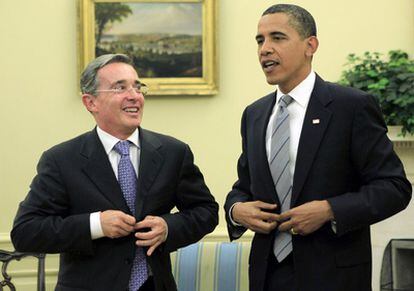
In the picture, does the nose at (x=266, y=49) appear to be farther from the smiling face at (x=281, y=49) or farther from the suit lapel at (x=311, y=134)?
the suit lapel at (x=311, y=134)

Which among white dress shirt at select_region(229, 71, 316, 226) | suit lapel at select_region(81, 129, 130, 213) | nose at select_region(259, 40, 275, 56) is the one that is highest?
nose at select_region(259, 40, 275, 56)

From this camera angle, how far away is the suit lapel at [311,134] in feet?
9.63

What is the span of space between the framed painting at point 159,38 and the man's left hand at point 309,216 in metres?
3.10

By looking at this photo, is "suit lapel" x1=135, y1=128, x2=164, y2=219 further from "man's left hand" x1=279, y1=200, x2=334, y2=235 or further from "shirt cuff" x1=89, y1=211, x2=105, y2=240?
"man's left hand" x1=279, y1=200, x2=334, y2=235

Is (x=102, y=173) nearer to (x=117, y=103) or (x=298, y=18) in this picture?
(x=117, y=103)

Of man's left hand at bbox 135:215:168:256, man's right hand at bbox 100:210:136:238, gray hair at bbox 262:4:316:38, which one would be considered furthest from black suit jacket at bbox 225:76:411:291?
man's right hand at bbox 100:210:136:238

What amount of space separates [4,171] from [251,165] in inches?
126

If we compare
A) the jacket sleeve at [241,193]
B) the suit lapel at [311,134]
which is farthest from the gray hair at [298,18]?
the jacket sleeve at [241,193]

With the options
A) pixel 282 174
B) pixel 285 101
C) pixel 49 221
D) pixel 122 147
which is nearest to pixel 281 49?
pixel 285 101

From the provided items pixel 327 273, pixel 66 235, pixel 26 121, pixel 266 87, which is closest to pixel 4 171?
pixel 26 121

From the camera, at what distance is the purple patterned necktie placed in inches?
118

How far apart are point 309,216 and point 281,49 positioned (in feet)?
1.95

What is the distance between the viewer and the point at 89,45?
583 cm

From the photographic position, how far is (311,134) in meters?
2.97
